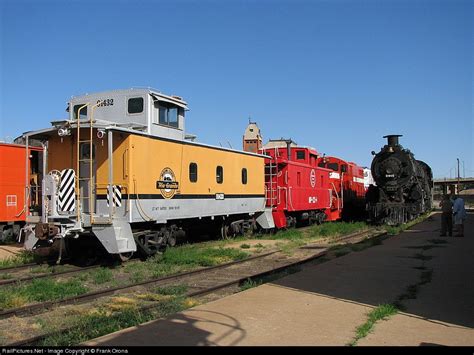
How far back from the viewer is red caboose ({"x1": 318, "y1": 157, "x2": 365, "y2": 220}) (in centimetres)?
2725

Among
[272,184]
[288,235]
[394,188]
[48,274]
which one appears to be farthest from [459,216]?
[48,274]

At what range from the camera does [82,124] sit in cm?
1132

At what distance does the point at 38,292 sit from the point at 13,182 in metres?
8.27

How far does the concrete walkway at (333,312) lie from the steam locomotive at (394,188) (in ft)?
41.1

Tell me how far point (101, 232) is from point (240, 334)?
6377 millimetres

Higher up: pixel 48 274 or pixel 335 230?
pixel 335 230

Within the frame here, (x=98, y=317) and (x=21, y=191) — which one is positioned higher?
(x=21, y=191)

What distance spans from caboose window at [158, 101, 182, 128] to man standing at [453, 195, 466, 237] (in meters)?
11.6

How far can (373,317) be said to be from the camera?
6258 millimetres

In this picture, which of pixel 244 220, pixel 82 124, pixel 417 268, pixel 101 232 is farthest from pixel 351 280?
pixel 244 220

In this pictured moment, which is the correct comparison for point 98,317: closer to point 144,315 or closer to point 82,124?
point 144,315

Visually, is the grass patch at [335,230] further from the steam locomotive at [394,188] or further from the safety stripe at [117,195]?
the safety stripe at [117,195]
